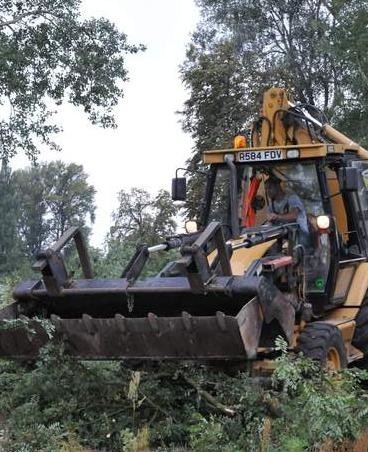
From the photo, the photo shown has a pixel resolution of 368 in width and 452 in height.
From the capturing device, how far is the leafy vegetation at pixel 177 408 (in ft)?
19.7

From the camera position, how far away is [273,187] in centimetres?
922

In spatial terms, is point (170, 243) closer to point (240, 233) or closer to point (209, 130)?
point (240, 233)

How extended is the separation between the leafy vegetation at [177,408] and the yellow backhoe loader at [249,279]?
0.31 metres

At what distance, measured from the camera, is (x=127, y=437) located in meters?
6.11

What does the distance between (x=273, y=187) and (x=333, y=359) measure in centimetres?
226

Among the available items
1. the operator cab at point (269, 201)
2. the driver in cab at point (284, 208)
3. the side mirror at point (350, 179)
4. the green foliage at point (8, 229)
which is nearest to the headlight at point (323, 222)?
the operator cab at point (269, 201)

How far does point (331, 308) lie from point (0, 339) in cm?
361

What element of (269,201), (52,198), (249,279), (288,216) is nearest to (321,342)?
(249,279)

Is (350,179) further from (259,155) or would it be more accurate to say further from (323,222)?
(259,155)

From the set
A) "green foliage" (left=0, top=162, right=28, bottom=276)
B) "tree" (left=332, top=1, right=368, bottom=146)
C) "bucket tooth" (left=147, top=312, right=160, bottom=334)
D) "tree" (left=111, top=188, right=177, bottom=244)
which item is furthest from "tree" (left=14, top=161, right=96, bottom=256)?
"bucket tooth" (left=147, top=312, right=160, bottom=334)

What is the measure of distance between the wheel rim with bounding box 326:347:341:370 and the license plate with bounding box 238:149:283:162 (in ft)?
7.52

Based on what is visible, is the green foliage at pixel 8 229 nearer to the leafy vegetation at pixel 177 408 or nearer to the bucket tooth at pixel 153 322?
the leafy vegetation at pixel 177 408

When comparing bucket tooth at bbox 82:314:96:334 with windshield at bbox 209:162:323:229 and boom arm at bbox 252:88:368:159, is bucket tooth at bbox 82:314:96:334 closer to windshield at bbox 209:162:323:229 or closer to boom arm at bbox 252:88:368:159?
windshield at bbox 209:162:323:229

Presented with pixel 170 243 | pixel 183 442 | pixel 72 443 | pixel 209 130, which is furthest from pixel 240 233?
pixel 209 130
